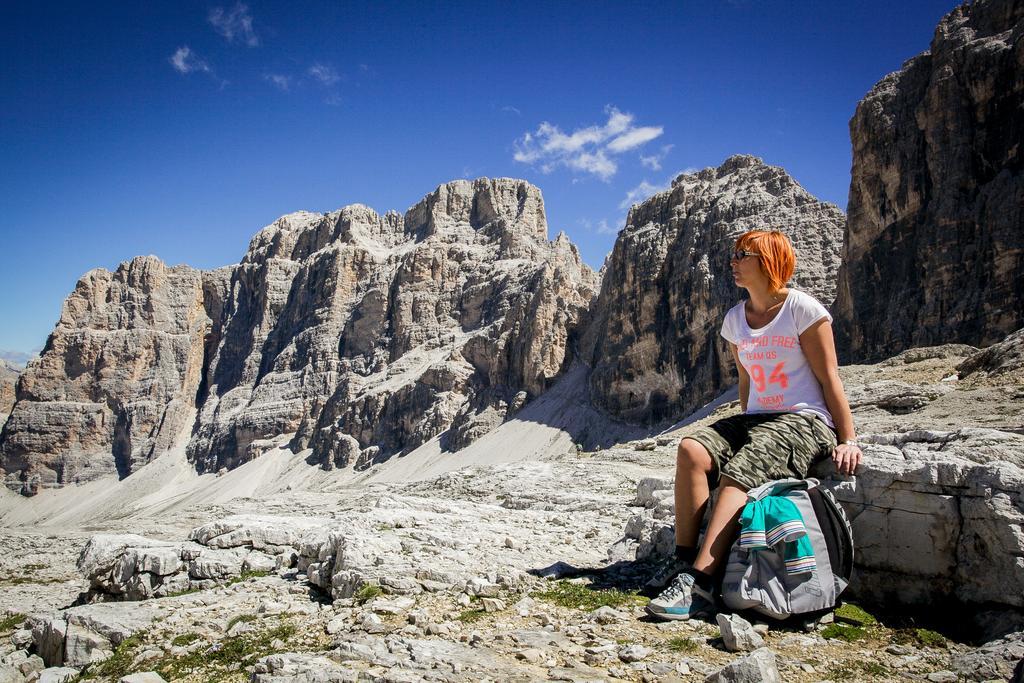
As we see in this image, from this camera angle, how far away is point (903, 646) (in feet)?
16.8

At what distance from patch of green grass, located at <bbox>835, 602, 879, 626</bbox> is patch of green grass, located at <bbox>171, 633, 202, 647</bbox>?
20.0ft

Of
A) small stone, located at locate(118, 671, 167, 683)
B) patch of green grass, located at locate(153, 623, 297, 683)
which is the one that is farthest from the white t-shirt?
small stone, located at locate(118, 671, 167, 683)

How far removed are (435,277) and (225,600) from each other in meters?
128

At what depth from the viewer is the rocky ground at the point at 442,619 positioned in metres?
4.84

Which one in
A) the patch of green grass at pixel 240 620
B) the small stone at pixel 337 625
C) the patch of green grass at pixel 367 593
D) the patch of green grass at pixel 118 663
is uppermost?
the patch of green grass at pixel 367 593

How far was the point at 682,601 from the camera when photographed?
225 inches

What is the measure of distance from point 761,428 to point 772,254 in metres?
1.73

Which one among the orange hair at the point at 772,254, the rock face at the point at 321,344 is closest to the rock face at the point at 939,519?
the orange hair at the point at 772,254

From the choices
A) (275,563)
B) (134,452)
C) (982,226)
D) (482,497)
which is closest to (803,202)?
(982,226)

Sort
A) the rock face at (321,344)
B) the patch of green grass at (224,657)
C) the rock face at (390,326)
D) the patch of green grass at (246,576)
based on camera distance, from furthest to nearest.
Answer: the rock face at (321,344), the rock face at (390,326), the patch of green grass at (246,576), the patch of green grass at (224,657)

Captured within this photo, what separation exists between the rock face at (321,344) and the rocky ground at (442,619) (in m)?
88.6

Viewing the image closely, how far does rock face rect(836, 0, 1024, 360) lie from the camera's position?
4672 cm

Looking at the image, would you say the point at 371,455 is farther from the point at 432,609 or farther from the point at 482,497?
the point at 432,609

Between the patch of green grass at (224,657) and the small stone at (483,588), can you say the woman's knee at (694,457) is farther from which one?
the patch of green grass at (224,657)
